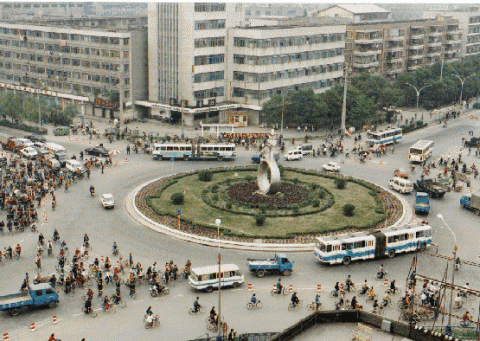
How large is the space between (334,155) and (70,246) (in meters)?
41.2

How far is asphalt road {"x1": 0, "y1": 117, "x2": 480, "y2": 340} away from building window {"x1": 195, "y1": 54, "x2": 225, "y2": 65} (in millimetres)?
28797

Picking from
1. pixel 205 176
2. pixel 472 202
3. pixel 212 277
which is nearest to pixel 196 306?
pixel 212 277

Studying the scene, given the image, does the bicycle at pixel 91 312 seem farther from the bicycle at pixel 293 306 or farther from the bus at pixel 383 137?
the bus at pixel 383 137

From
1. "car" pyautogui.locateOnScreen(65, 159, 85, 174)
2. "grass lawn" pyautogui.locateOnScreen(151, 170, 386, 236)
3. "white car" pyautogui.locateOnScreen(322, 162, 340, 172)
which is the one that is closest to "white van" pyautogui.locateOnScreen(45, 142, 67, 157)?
"car" pyautogui.locateOnScreen(65, 159, 85, 174)

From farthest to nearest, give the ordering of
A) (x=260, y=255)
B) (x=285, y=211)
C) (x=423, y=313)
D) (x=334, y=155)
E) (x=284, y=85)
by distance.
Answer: (x=284, y=85), (x=334, y=155), (x=285, y=211), (x=260, y=255), (x=423, y=313)

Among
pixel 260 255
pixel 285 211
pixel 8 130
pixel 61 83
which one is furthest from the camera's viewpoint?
pixel 61 83

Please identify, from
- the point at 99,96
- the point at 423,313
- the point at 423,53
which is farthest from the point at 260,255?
the point at 423,53

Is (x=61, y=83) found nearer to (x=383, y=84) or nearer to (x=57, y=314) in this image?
(x=383, y=84)

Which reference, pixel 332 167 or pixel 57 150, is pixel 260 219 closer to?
pixel 332 167

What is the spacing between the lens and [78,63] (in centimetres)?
10844

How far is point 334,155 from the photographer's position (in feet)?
267

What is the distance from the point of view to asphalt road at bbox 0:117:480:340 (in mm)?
37750

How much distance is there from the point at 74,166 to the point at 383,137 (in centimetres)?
4135

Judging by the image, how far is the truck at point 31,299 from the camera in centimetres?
3857
